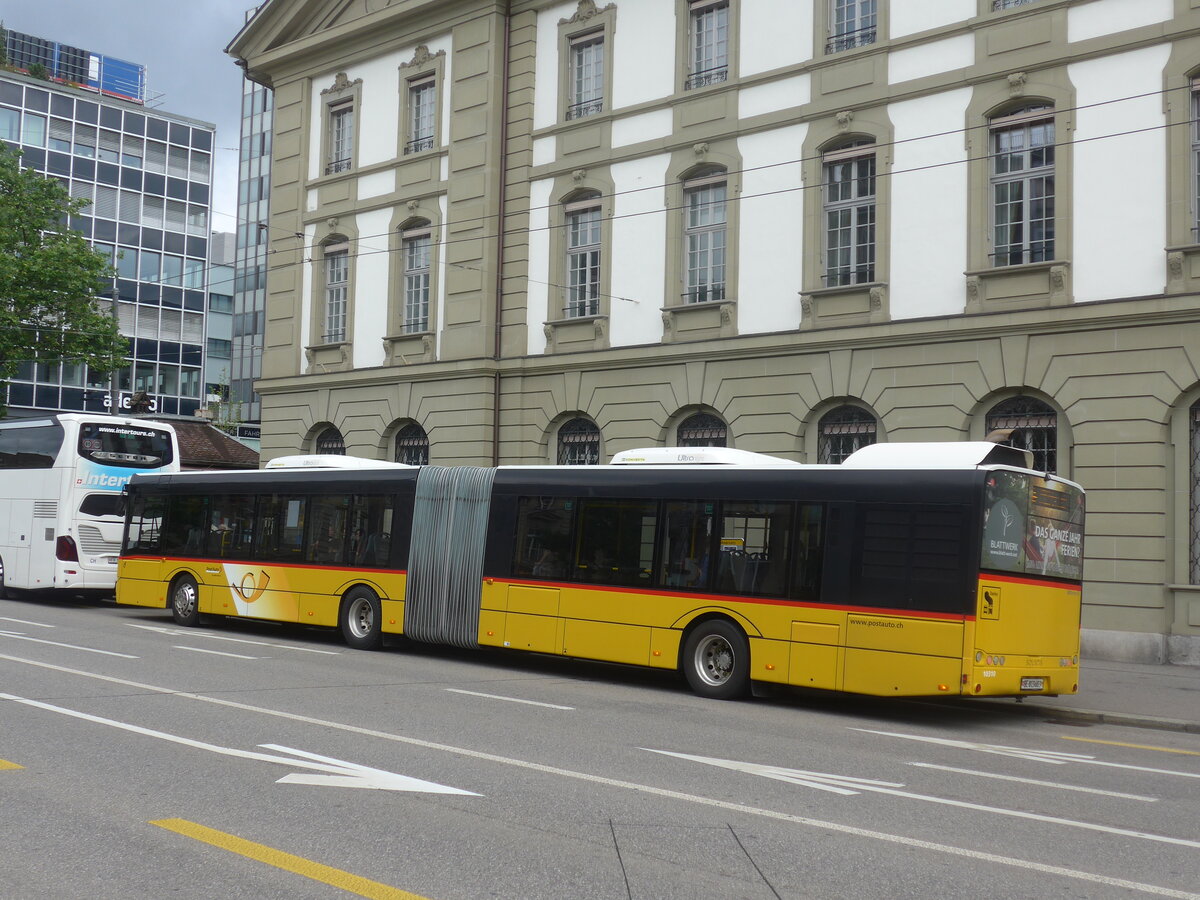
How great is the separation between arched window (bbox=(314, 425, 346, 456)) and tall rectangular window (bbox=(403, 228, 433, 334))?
3421 mm

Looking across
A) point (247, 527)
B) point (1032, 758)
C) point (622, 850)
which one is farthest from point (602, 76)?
point (622, 850)

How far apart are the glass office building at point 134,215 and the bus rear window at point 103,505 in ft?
137

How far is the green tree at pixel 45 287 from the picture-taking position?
36219 millimetres

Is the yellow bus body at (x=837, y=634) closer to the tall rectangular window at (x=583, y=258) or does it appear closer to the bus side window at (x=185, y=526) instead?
the bus side window at (x=185, y=526)

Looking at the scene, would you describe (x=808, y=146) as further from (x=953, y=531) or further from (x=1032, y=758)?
(x=1032, y=758)

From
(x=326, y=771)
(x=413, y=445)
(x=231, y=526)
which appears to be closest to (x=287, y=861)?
(x=326, y=771)

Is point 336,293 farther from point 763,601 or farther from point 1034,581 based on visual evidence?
point 1034,581

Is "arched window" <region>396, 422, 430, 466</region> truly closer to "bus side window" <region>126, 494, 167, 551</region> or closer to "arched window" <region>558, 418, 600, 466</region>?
"arched window" <region>558, 418, 600, 466</region>

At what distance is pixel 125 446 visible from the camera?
85.4 feet

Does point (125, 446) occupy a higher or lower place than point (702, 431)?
lower

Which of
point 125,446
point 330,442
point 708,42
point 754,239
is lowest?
point 125,446

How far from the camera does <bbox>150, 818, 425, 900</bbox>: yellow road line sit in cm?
566

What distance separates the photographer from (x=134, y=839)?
6.51 m

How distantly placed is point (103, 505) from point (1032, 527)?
19.1 metres
